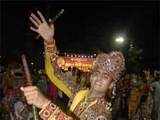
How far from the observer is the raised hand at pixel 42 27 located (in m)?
4.25

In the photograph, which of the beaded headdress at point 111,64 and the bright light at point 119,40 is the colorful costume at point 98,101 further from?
the bright light at point 119,40

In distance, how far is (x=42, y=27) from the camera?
4367 millimetres

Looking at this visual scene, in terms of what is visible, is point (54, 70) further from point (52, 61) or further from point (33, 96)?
point (33, 96)

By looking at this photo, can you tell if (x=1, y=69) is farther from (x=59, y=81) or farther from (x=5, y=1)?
(x=5, y=1)

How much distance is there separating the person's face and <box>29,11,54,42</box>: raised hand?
0.58m

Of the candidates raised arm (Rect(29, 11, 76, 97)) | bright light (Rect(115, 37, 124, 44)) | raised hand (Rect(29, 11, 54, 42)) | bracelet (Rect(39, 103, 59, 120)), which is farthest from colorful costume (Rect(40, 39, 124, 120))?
bright light (Rect(115, 37, 124, 44))

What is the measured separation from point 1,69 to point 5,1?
12.9 m

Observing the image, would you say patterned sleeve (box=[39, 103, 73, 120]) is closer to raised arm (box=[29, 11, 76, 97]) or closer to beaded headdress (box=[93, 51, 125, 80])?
beaded headdress (box=[93, 51, 125, 80])

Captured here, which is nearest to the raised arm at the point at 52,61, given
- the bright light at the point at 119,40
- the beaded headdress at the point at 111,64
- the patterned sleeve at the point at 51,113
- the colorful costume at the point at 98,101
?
the colorful costume at the point at 98,101

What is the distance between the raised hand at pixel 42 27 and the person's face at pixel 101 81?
58 cm

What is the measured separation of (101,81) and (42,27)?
0.70 meters

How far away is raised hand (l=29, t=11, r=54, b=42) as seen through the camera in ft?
14.0

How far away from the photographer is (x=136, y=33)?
28.9 metres

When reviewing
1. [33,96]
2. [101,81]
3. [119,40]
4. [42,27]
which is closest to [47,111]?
[33,96]
